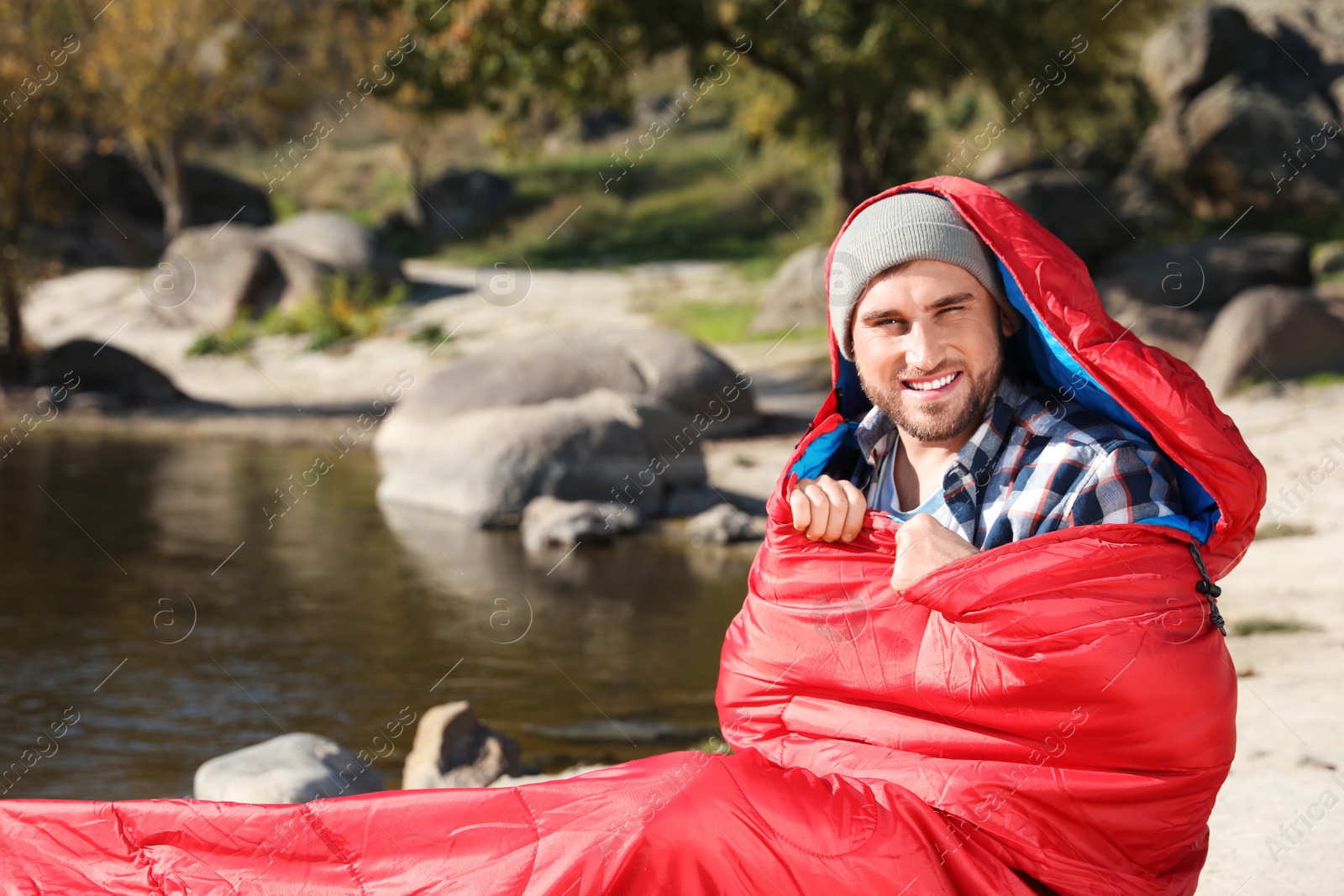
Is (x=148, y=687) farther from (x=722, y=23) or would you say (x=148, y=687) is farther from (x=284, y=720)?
(x=722, y=23)

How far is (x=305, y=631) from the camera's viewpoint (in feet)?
23.3

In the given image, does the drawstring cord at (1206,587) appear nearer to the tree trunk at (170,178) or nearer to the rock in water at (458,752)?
the rock in water at (458,752)

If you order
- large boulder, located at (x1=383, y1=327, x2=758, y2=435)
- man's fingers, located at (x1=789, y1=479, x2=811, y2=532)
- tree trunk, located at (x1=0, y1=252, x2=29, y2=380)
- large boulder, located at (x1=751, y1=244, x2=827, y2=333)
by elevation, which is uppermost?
tree trunk, located at (x1=0, y1=252, x2=29, y2=380)

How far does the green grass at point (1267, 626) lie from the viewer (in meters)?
5.62

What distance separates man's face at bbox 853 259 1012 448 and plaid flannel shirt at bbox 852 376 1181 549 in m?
0.06

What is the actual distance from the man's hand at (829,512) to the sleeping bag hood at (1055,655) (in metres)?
0.03

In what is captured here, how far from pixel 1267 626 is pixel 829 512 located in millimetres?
3984

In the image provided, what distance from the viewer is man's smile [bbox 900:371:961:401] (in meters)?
2.52

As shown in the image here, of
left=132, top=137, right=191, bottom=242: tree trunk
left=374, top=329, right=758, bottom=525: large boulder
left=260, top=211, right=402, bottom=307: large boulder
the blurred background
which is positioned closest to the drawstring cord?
the blurred background

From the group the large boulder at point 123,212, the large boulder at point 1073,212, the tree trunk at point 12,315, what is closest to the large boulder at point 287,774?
the tree trunk at point 12,315

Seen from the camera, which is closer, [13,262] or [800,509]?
[800,509]

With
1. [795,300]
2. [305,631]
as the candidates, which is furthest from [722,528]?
[795,300]

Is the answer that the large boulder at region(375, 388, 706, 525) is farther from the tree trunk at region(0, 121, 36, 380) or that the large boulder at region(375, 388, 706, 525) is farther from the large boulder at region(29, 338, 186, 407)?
the tree trunk at region(0, 121, 36, 380)

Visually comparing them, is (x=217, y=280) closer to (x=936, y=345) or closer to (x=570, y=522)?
(x=570, y=522)
